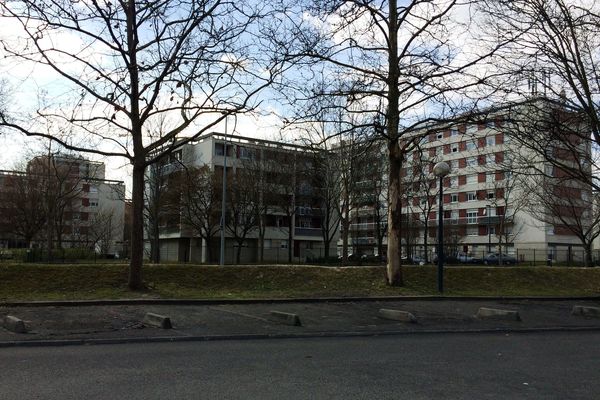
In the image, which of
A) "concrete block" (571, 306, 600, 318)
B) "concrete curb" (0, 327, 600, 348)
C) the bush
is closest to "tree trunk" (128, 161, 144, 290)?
"concrete curb" (0, 327, 600, 348)

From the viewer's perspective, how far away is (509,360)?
844 centimetres

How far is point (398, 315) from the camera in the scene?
42.7 feet

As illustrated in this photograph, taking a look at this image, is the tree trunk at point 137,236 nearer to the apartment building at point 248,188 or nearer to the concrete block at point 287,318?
the concrete block at point 287,318

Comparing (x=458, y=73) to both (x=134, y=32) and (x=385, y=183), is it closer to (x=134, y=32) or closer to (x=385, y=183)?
(x=134, y=32)

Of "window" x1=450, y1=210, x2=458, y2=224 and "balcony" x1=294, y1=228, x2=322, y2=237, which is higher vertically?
"window" x1=450, y1=210, x2=458, y2=224

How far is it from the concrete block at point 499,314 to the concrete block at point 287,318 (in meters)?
5.19

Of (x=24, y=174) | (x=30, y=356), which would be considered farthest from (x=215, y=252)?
(x=30, y=356)

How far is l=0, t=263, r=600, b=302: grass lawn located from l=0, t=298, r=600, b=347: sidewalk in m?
1.27

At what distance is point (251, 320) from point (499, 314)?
20.9 ft

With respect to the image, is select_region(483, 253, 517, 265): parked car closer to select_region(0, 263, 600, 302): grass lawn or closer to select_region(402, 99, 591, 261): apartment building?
select_region(402, 99, 591, 261): apartment building

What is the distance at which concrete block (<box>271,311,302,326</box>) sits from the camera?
11891mm

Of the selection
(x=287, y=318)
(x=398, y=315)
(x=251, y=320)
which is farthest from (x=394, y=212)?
(x=251, y=320)

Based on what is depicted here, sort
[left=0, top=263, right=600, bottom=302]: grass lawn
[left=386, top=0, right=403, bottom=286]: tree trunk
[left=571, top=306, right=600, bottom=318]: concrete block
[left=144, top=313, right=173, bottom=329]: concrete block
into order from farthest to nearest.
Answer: [left=386, top=0, right=403, bottom=286]: tree trunk < [left=0, top=263, right=600, bottom=302]: grass lawn < [left=571, top=306, right=600, bottom=318]: concrete block < [left=144, top=313, right=173, bottom=329]: concrete block

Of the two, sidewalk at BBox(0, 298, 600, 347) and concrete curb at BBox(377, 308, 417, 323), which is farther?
concrete curb at BBox(377, 308, 417, 323)
